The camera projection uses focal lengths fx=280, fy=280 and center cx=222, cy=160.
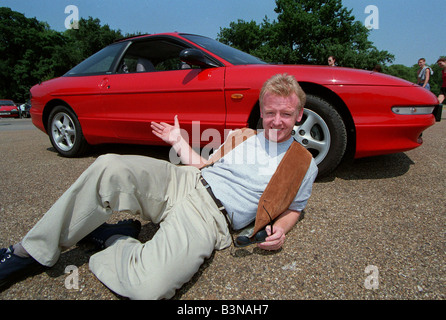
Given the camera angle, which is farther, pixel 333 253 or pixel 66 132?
pixel 66 132

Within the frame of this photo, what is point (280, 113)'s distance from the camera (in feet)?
Answer: 4.88

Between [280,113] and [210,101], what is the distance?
1.20m

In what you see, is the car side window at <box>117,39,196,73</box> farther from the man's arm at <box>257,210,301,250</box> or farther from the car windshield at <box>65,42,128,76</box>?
A: the man's arm at <box>257,210,301,250</box>

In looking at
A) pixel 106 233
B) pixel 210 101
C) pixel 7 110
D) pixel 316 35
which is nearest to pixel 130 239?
pixel 106 233

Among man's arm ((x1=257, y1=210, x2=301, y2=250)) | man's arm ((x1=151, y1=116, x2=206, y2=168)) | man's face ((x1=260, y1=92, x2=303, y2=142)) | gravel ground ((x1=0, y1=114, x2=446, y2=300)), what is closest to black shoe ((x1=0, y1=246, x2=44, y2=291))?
gravel ground ((x1=0, y1=114, x2=446, y2=300))

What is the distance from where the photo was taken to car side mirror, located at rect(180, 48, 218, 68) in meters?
2.46

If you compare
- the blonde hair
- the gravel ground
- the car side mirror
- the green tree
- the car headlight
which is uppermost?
the green tree

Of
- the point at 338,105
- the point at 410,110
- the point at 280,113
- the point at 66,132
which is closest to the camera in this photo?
the point at 280,113

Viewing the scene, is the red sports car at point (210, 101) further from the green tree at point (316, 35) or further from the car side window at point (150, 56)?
the green tree at point (316, 35)

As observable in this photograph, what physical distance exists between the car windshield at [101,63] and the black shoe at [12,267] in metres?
2.48

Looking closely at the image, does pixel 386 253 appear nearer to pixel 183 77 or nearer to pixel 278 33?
pixel 183 77

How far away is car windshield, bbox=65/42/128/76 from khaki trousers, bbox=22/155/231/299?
7.73 ft

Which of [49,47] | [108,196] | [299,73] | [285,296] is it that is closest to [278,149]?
[285,296]

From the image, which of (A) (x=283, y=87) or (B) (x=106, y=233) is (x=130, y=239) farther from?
(A) (x=283, y=87)
